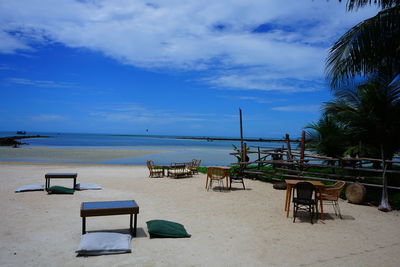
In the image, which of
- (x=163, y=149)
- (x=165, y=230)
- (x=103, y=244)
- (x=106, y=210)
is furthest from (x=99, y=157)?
(x=103, y=244)

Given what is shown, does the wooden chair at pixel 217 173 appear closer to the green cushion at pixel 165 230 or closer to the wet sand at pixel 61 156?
the green cushion at pixel 165 230

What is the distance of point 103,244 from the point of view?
4.87 m

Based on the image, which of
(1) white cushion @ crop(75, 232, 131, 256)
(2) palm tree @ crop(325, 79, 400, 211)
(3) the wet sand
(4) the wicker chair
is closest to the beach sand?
(1) white cushion @ crop(75, 232, 131, 256)

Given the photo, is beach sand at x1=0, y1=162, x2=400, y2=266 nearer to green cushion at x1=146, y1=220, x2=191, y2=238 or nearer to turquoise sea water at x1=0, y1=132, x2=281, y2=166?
green cushion at x1=146, y1=220, x2=191, y2=238

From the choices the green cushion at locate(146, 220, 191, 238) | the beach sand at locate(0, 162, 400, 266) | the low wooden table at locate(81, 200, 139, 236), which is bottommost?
the beach sand at locate(0, 162, 400, 266)

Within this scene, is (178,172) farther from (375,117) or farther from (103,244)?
(103,244)

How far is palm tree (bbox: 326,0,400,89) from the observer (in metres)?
6.00

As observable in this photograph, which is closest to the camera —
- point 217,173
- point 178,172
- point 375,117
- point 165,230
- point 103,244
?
point 103,244

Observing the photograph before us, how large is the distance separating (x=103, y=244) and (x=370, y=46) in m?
6.41

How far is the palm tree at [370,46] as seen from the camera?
19.7 ft

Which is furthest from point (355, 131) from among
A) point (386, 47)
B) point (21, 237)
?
point (21, 237)

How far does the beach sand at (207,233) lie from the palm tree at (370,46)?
11.9 feet

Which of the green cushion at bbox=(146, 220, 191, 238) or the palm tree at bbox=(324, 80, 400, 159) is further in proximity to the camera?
the palm tree at bbox=(324, 80, 400, 159)

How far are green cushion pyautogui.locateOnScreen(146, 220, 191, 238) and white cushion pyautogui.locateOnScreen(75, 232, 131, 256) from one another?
64cm
